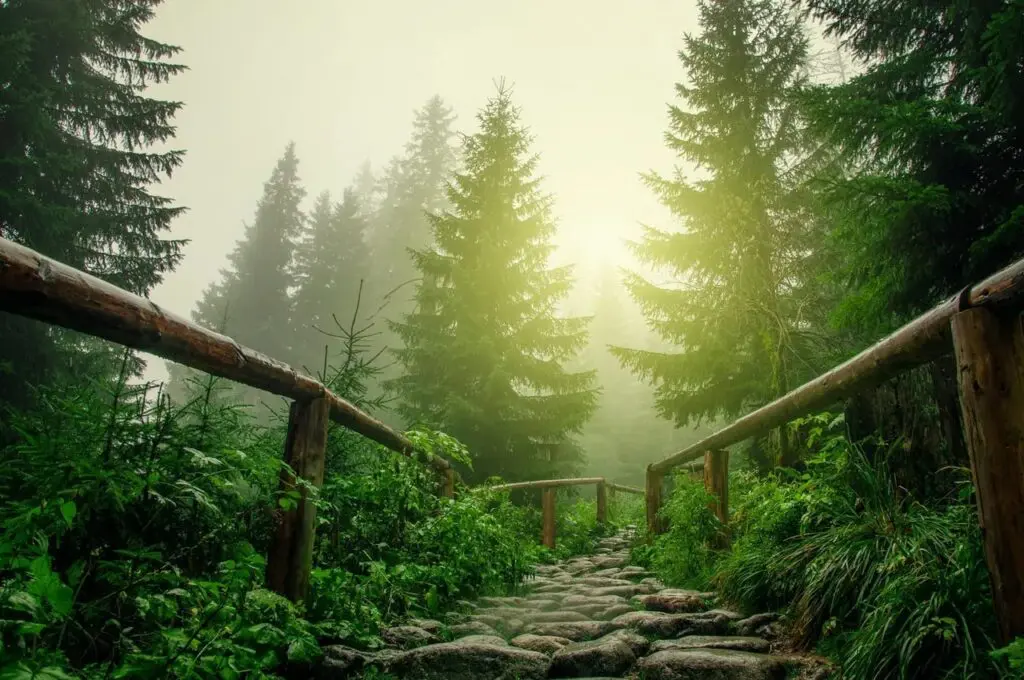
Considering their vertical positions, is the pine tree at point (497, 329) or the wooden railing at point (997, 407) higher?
the pine tree at point (497, 329)

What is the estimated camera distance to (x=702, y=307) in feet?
41.1

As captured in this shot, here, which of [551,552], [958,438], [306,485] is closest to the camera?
[306,485]

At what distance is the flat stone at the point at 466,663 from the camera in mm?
2547

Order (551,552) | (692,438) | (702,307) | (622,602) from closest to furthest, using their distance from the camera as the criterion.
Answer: (622,602), (551,552), (702,307), (692,438)

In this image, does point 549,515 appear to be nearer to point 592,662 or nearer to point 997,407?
point 592,662

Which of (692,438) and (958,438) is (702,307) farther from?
(692,438)

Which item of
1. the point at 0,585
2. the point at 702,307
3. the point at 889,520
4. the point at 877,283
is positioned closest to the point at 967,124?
the point at 877,283

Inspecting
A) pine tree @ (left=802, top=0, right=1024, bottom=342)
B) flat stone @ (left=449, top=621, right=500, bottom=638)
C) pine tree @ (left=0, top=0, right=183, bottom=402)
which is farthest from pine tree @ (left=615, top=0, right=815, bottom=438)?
pine tree @ (left=0, top=0, right=183, bottom=402)

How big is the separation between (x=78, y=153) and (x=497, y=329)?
11.2m

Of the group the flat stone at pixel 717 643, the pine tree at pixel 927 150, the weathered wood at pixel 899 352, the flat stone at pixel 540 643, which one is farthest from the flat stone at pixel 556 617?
the pine tree at pixel 927 150

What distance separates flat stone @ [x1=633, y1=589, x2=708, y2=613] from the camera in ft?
12.7

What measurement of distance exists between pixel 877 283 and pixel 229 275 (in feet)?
158

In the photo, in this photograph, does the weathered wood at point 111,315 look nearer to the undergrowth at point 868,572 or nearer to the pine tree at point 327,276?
the undergrowth at point 868,572

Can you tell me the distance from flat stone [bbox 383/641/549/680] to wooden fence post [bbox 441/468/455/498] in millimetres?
3676
